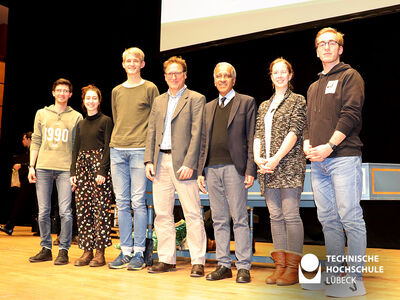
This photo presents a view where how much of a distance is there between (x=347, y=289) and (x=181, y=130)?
1.45 meters

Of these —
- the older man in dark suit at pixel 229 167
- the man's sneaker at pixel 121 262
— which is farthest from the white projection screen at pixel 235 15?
the man's sneaker at pixel 121 262

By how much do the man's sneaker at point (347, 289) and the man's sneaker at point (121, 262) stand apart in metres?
1.57

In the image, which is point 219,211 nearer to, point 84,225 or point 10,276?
point 84,225

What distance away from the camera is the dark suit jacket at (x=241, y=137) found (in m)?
3.01

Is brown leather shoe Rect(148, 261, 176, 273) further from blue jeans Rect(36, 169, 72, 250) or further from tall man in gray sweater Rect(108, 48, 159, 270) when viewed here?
blue jeans Rect(36, 169, 72, 250)

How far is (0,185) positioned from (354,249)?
298 inches

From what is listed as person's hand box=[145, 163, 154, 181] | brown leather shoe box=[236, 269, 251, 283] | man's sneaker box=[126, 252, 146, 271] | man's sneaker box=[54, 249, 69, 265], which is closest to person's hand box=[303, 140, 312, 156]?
brown leather shoe box=[236, 269, 251, 283]

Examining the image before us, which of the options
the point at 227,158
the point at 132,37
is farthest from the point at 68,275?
the point at 132,37

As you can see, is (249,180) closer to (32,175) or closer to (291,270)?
(291,270)

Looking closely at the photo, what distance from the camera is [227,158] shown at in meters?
3.05

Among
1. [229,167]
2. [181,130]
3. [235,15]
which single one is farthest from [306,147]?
[235,15]

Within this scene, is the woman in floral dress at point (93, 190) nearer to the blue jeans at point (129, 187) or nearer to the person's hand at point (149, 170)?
the blue jeans at point (129, 187)

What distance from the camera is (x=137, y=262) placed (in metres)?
3.44

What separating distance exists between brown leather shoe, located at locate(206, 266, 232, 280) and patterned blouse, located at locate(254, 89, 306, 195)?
0.59 m
